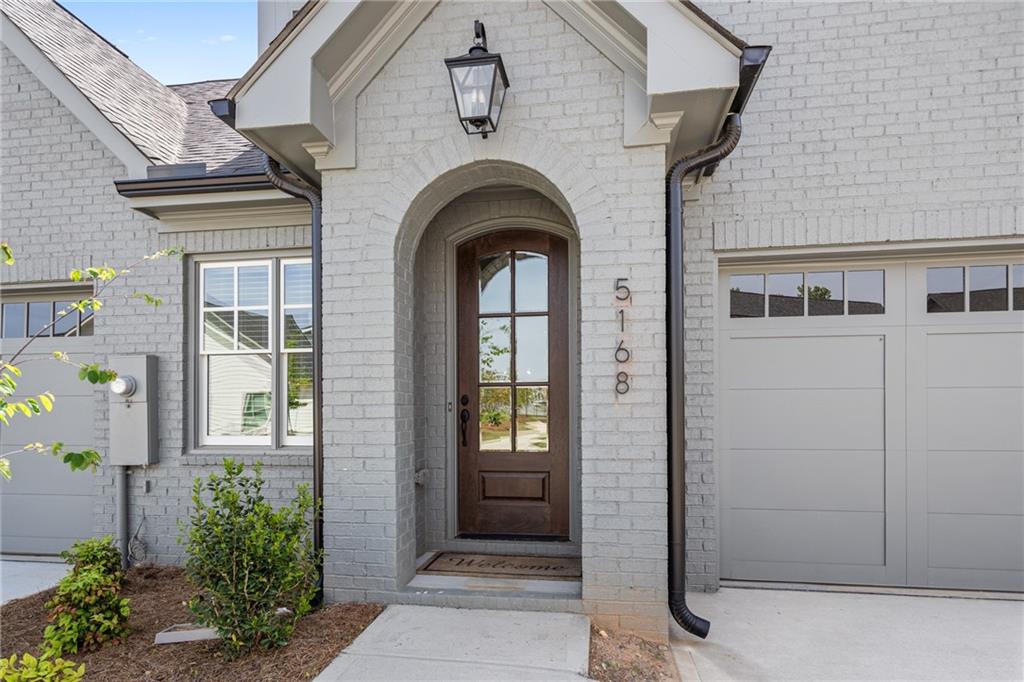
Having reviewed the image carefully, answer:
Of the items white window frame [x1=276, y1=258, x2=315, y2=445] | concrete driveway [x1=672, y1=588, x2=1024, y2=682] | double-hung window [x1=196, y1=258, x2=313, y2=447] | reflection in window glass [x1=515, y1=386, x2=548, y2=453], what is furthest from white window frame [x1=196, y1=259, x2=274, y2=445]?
concrete driveway [x1=672, y1=588, x2=1024, y2=682]

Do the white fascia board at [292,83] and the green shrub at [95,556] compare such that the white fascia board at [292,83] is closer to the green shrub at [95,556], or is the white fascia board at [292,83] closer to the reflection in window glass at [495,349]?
the reflection in window glass at [495,349]

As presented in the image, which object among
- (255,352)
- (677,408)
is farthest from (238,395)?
(677,408)

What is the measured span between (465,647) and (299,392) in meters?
2.69

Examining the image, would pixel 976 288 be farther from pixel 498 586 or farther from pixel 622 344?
pixel 498 586

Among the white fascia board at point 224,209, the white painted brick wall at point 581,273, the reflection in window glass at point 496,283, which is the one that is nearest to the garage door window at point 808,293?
the white painted brick wall at point 581,273

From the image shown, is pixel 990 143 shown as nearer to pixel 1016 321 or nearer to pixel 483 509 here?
pixel 1016 321

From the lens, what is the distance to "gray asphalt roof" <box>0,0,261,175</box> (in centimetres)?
Answer: 511

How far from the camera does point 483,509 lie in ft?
16.0

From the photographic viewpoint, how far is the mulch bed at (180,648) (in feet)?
10.1

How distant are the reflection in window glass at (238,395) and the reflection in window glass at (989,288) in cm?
563

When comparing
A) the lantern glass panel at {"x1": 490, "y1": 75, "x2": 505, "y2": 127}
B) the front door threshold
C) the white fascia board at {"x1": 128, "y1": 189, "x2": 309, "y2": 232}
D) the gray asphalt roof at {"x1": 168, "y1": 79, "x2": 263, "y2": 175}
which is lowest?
the front door threshold

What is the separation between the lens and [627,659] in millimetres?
3250

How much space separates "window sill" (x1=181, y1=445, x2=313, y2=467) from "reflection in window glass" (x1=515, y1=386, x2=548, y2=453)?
5.64 feet

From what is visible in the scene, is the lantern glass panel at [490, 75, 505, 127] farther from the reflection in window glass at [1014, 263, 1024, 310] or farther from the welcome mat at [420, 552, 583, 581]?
the reflection in window glass at [1014, 263, 1024, 310]
